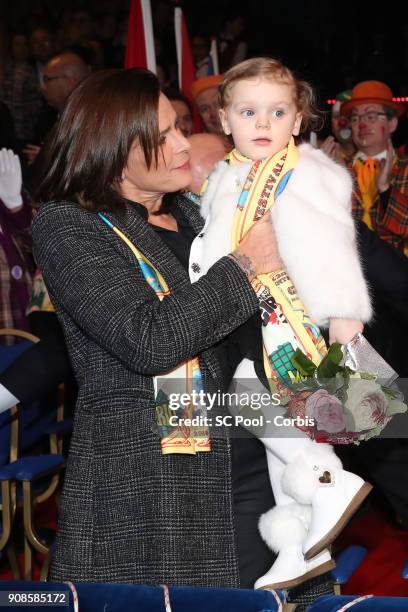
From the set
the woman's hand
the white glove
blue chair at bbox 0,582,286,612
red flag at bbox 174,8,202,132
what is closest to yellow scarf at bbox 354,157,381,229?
red flag at bbox 174,8,202,132

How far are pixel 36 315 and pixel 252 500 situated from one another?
96.8 inches

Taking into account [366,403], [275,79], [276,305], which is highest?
[275,79]

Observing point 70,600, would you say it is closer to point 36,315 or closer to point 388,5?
point 36,315

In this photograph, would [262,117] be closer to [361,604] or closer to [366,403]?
[366,403]

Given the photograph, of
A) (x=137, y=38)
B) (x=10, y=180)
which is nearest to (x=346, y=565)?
(x=10, y=180)

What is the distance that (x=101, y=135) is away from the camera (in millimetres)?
2197

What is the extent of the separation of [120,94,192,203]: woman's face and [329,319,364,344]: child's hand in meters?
0.48

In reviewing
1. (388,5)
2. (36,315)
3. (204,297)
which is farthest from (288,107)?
(388,5)

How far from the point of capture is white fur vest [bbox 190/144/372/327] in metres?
2.13

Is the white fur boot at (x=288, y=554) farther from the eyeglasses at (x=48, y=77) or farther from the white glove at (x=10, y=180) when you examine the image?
the eyeglasses at (x=48, y=77)

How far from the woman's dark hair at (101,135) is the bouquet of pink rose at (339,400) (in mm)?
580

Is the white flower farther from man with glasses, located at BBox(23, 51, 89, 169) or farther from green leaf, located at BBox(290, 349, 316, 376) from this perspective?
man with glasses, located at BBox(23, 51, 89, 169)

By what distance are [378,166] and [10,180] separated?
1.94m

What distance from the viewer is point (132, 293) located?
204 centimetres
